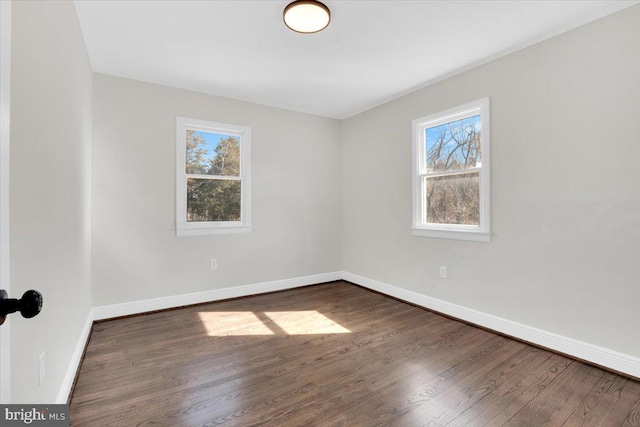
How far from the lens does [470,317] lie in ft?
10.1

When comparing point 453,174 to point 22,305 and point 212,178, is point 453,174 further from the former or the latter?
point 22,305

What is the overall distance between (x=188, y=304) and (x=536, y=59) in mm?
4224

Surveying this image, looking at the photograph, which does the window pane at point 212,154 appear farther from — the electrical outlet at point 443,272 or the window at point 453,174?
the electrical outlet at point 443,272

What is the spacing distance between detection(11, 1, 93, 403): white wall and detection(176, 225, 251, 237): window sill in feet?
3.91

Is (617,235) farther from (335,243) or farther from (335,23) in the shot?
(335,243)

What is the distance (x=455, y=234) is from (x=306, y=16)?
2.44 meters

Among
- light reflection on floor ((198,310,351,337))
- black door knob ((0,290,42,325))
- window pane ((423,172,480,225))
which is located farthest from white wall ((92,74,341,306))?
black door knob ((0,290,42,325))

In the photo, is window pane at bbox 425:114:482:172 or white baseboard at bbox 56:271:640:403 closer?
white baseboard at bbox 56:271:640:403

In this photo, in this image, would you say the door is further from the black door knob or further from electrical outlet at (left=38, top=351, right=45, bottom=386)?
electrical outlet at (left=38, top=351, right=45, bottom=386)

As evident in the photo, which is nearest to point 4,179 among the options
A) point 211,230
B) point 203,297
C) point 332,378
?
point 332,378

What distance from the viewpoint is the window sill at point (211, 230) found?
3.57 m

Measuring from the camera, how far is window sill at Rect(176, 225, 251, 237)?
3.57 metres

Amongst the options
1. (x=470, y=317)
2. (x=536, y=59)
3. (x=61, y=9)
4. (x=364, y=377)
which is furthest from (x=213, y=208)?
(x=536, y=59)
